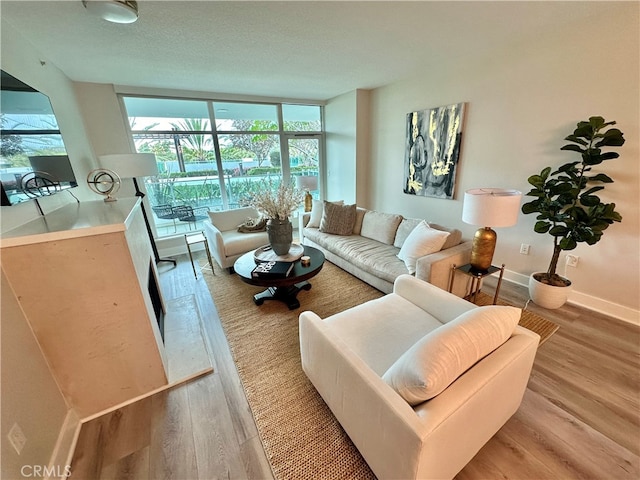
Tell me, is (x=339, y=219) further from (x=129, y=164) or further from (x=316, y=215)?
(x=129, y=164)

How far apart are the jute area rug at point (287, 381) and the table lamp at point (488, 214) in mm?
1068

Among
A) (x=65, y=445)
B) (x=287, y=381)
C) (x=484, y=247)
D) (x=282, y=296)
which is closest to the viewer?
(x=65, y=445)

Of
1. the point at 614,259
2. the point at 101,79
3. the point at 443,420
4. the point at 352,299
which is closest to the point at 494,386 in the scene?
the point at 443,420

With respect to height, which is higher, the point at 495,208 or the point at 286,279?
the point at 495,208

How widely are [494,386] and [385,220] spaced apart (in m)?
2.35

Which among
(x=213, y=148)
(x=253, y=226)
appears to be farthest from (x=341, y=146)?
(x=253, y=226)

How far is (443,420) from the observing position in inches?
32.9

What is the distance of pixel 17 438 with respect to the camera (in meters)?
1.04

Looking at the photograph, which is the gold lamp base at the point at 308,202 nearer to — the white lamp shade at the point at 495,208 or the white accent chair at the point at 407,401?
the white lamp shade at the point at 495,208

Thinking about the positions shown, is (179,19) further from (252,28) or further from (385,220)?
(385,220)

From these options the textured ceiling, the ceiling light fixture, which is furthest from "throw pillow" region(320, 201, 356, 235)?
the ceiling light fixture

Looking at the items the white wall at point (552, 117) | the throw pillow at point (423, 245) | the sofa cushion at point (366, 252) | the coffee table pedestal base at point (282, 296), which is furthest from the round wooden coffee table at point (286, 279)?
the white wall at point (552, 117)

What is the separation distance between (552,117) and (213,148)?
449cm

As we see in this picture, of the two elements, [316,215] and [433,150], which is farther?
[316,215]
